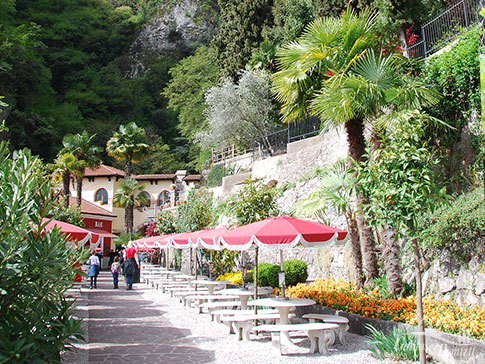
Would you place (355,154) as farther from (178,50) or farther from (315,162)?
(178,50)

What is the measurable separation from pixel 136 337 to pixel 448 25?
1216 centimetres

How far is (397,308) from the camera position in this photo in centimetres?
865

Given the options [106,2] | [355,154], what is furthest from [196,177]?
[106,2]

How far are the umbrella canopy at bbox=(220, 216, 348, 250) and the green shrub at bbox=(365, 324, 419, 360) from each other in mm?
1934

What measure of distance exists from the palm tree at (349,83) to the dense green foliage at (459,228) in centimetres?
152

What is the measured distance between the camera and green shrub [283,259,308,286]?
14.8 metres

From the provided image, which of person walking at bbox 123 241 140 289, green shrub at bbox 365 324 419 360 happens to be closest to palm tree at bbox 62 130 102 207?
person walking at bbox 123 241 140 289

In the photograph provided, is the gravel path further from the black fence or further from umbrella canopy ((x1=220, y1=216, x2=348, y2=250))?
the black fence

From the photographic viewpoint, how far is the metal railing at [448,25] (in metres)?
12.0

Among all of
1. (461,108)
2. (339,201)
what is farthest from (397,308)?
(461,108)

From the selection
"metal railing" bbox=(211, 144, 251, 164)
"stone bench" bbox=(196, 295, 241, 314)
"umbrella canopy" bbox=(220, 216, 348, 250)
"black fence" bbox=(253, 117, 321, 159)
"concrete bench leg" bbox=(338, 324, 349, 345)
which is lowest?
"concrete bench leg" bbox=(338, 324, 349, 345)

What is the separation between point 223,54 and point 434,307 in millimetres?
29519

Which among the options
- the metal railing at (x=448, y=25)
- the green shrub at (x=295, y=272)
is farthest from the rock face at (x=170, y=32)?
the green shrub at (x=295, y=272)

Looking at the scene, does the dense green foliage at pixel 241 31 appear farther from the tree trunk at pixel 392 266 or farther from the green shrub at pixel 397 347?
the green shrub at pixel 397 347
